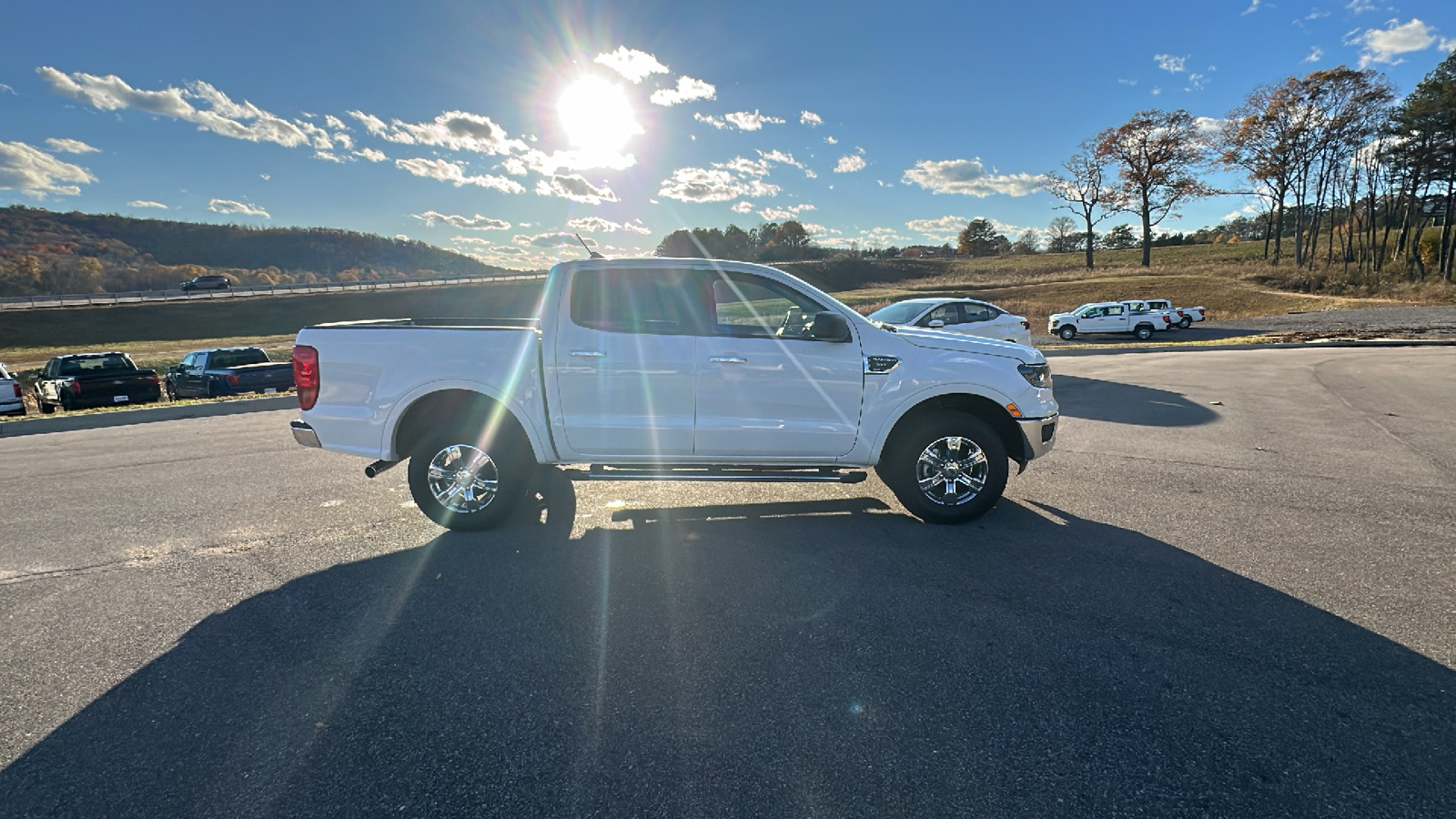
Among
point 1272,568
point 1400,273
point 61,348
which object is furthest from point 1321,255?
point 61,348

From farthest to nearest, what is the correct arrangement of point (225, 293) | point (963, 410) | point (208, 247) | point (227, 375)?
point (208, 247), point (225, 293), point (227, 375), point (963, 410)

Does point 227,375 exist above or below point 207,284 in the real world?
below

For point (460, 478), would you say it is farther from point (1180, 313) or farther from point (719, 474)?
point (1180, 313)

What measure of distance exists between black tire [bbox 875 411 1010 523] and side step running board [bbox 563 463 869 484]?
376mm

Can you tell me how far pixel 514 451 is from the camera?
4.47 m

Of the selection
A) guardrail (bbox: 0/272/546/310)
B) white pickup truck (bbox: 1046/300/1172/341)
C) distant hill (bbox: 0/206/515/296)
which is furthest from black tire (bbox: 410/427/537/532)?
distant hill (bbox: 0/206/515/296)

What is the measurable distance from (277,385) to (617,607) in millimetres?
15070

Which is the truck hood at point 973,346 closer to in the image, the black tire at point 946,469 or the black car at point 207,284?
the black tire at point 946,469

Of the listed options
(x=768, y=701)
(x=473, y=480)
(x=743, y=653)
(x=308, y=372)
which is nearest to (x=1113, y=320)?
(x=473, y=480)

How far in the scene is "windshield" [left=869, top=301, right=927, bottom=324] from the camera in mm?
13383

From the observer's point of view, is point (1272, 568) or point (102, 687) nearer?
point (102, 687)

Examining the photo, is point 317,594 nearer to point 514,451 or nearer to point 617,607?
point 514,451

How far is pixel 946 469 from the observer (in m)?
4.53

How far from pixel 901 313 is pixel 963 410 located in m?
9.49
